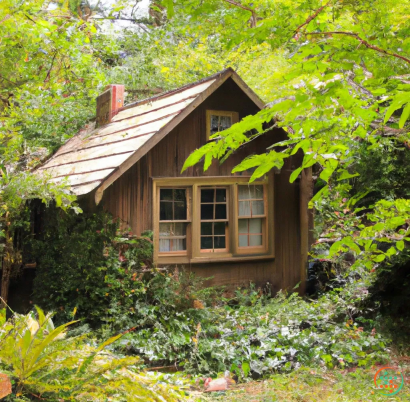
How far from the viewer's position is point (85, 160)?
31.3 feet

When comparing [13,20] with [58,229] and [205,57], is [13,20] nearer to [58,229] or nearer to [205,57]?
[58,229]

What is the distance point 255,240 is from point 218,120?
2.53 m

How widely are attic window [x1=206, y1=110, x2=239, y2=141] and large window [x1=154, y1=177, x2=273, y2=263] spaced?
40.4 inches

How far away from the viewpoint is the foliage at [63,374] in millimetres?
3686

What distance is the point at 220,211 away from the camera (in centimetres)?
999

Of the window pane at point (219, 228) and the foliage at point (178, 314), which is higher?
the window pane at point (219, 228)

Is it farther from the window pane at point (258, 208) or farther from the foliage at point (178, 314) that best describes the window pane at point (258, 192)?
the foliage at point (178, 314)

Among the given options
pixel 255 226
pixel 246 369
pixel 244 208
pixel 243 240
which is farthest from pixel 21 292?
pixel 246 369

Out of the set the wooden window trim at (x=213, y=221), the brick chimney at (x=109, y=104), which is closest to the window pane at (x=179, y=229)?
the wooden window trim at (x=213, y=221)

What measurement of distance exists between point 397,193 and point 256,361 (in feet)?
9.95

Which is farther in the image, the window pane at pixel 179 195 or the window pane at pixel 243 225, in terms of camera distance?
the window pane at pixel 243 225

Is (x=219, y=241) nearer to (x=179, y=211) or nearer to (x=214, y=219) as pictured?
(x=214, y=219)

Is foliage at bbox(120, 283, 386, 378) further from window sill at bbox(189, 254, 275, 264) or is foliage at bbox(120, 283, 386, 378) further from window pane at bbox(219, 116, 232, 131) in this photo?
window pane at bbox(219, 116, 232, 131)

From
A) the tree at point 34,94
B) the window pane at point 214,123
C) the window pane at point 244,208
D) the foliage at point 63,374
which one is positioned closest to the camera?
the foliage at point 63,374
